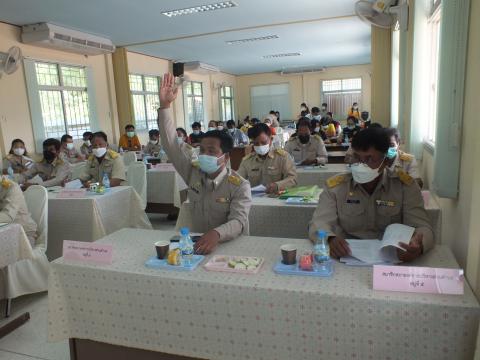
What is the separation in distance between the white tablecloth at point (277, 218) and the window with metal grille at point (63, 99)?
18.6ft

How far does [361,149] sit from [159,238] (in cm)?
107

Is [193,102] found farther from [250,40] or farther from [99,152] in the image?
[99,152]

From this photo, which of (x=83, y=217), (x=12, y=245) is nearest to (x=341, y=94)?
(x=83, y=217)

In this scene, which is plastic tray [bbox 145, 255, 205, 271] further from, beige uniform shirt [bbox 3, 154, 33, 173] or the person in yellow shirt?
the person in yellow shirt

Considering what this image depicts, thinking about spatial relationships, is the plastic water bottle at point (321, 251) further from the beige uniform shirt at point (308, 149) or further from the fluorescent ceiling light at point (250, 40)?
the fluorescent ceiling light at point (250, 40)

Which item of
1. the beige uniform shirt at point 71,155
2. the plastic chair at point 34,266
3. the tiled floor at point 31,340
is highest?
the beige uniform shirt at point 71,155

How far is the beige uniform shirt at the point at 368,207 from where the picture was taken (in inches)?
66.2

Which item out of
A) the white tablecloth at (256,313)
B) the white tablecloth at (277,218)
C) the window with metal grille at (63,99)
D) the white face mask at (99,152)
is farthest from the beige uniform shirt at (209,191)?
the window with metal grille at (63,99)

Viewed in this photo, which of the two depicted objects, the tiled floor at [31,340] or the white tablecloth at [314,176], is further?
the white tablecloth at [314,176]

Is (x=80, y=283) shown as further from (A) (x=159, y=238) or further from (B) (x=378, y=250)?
(B) (x=378, y=250)

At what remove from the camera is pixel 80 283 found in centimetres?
159

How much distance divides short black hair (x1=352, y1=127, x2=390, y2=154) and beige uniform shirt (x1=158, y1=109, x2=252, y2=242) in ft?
2.21

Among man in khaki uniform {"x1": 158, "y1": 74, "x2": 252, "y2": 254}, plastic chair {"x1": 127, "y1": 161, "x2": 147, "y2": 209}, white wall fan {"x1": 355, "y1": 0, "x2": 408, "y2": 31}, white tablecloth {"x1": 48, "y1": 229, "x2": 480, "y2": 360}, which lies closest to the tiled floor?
white tablecloth {"x1": 48, "y1": 229, "x2": 480, "y2": 360}

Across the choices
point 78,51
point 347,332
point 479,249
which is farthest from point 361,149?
point 78,51
